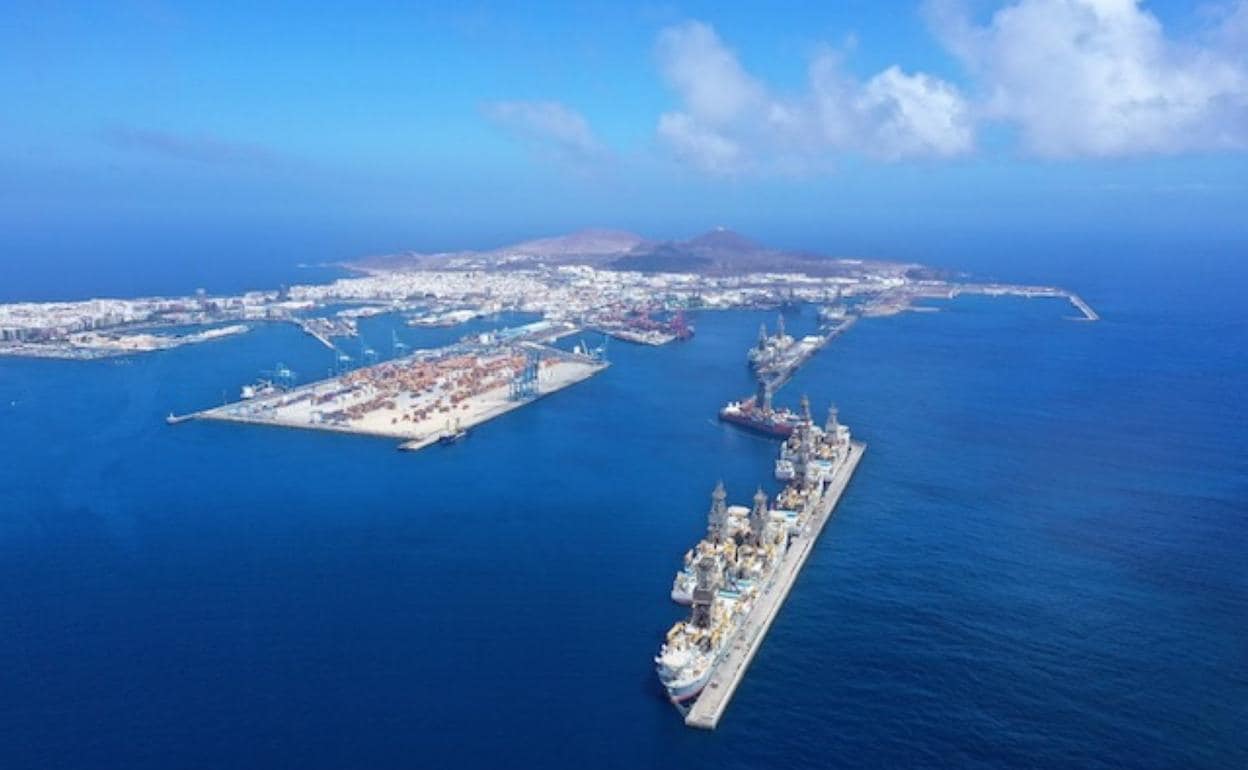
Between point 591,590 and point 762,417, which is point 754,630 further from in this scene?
point 762,417

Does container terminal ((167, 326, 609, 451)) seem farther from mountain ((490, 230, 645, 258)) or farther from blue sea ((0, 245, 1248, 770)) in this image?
mountain ((490, 230, 645, 258))

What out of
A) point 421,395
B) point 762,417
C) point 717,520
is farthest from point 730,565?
point 421,395

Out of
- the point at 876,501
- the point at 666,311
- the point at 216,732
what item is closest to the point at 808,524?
the point at 876,501

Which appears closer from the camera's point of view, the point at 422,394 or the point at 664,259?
the point at 422,394

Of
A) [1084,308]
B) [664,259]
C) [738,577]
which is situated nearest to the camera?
[738,577]

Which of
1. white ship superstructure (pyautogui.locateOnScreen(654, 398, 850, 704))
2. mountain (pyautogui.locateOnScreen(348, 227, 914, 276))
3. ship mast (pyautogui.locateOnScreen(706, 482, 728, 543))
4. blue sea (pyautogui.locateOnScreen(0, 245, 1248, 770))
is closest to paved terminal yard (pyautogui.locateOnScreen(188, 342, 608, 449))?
blue sea (pyautogui.locateOnScreen(0, 245, 1248, 770))
